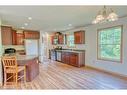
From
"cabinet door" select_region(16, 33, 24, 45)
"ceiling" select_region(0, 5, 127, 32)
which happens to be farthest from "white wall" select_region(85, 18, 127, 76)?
"cabinet door" select_region(16, 33, 24, 45)

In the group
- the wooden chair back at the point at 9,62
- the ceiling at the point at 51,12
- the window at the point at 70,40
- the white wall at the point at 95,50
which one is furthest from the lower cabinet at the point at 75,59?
the wooden chair back at the point at 9,62

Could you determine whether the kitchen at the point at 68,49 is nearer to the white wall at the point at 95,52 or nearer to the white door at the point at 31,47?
the white wall at the point at 95,52

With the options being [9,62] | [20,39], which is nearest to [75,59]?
[20,39]

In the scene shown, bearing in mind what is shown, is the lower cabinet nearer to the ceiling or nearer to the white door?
the white door

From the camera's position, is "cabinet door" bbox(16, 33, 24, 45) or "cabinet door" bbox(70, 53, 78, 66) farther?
"cabinet door" bbox(16, 33, 24, 45)

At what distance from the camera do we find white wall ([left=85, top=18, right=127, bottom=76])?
16.3 feet

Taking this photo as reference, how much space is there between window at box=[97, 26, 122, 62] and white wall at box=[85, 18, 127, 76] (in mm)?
200

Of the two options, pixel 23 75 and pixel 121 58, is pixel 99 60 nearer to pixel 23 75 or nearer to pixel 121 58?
pixel 121 58

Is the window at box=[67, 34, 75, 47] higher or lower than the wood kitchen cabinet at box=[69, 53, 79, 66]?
higher

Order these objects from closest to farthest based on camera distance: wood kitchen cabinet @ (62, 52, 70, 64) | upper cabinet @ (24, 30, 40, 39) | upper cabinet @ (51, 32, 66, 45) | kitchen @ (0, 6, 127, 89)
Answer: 1. kitchen @ (0, 6, 127, 89)
2. wood kitchen cabinet @ (62, 52, 70, 64)
3. upper cabinet @ (24, 30, 40, 39)
4. upper cabinet @ (51, 32, 66, 45)

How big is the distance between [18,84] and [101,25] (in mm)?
4355

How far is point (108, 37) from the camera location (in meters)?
5.93

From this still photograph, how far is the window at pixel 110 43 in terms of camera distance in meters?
5.31
